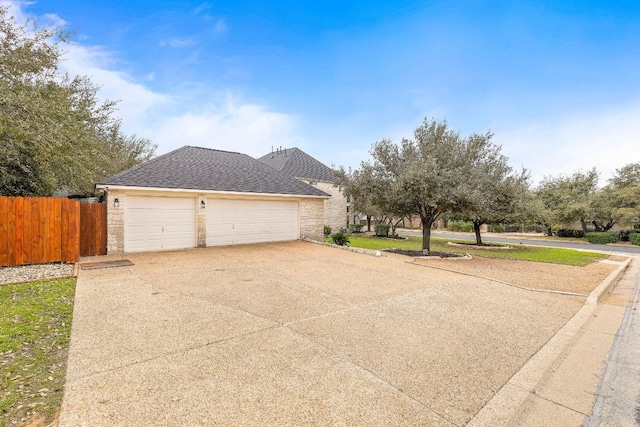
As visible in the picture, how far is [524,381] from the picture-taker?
3.33 metres

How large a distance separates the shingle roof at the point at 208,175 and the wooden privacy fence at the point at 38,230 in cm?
190

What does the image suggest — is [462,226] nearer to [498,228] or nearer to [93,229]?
[498,228]

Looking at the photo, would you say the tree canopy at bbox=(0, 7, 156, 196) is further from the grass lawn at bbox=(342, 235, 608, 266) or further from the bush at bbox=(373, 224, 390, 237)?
the bush at bbox=(373, 224, 390, 237)

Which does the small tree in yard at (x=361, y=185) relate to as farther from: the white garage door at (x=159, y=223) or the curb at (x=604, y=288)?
the curb at (x=604, y=288)

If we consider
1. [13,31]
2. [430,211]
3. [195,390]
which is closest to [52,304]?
[195,390]

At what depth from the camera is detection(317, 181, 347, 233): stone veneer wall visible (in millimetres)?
27188

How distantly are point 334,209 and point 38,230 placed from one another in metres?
21.3

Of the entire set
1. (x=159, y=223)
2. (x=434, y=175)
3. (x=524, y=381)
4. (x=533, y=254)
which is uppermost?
(x=434, y=175)

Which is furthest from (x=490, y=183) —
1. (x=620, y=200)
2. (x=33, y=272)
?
(x=620, y=200)

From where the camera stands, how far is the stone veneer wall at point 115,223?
10.9 metres

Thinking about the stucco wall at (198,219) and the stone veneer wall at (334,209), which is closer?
the stucco wall at (198,219)

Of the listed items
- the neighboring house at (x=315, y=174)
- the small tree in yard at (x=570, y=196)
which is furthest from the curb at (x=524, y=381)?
the small tree in yard at (x=570, y=196)

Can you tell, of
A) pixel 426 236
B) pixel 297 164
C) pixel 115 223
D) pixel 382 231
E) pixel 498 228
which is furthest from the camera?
pixel 498 228

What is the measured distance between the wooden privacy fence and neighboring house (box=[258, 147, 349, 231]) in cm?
1745
